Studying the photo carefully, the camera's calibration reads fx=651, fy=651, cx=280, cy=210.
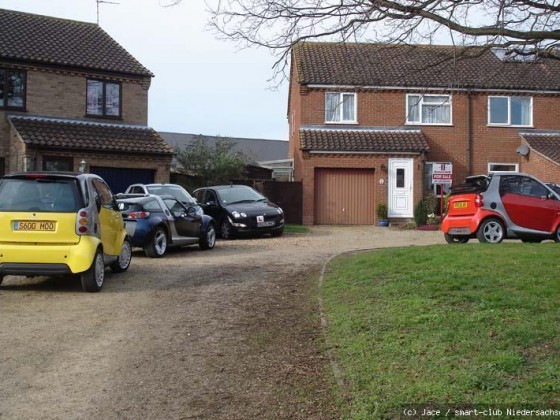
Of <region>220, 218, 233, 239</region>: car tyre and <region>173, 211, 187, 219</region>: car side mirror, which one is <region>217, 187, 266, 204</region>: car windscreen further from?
<region>173, 211, 187, 219</region>: car side mirror

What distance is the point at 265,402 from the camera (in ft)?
16.3

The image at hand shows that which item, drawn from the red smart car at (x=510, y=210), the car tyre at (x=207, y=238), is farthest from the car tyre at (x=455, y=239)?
the car tyre at (x=207, y=238)

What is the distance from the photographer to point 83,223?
30.5 ft

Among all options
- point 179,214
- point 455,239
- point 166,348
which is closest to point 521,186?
point 455,239

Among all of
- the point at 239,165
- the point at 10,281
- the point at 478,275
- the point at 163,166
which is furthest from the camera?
the point at 239,165

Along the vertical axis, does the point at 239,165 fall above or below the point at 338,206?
above

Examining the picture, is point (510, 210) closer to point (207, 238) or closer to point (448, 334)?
point (207, 238)

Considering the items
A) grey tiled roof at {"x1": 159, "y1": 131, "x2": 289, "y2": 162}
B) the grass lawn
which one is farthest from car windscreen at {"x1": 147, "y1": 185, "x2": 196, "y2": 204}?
grey tiled roof at {"x1": 159, "y1": 131, "x2": 289, "y2": 162}

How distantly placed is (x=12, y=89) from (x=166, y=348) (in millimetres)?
19694

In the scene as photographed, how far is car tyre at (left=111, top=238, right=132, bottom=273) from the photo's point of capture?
1150 cm

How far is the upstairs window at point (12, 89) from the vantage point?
23.1m

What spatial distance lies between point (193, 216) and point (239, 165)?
43.6ft

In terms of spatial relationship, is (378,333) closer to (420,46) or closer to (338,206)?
(420,46)

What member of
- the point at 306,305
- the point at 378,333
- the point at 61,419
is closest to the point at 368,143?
the point at 306,305
